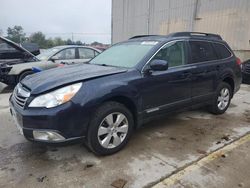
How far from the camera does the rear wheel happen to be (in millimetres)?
4952

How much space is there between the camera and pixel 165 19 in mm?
16969

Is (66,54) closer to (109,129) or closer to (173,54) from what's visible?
(173,54)

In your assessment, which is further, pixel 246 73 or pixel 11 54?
pixel 246 73

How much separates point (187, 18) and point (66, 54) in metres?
9.59

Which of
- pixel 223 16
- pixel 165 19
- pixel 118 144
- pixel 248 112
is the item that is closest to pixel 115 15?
pixel 165 19

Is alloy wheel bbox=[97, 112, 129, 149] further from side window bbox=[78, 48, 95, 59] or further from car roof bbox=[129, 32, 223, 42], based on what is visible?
side window bbox=[78, 48, 95, 59]

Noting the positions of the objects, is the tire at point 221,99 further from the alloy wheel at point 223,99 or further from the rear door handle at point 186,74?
the rear door handle at point 186,74

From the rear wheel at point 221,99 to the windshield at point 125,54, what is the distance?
198 cm

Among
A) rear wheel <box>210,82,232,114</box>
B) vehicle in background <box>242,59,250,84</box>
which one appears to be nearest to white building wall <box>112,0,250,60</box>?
vehicle in background <box>242,59,250,84</box>

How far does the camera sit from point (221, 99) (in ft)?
16.7

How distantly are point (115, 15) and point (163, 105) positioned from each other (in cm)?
2059

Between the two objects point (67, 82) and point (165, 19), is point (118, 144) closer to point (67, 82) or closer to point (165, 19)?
point (67, 82)

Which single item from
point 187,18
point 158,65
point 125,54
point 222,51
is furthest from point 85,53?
point 187,18

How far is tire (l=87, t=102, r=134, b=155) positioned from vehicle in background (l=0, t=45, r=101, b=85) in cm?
402
